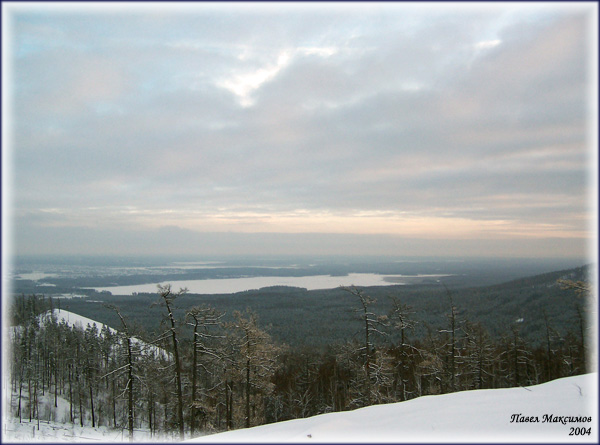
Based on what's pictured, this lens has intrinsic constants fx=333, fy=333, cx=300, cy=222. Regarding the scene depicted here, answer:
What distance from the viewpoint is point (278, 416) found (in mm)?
34844

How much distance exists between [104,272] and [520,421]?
573 feet

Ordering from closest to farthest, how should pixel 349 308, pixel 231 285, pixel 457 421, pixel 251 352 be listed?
pixel 457 421
pixel 251 352
pixel 349 308
pixel 231 285

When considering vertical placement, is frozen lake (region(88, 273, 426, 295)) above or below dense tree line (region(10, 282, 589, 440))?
below

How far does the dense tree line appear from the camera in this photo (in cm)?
1476

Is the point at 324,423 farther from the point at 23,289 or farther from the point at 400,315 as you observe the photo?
the point at 23,289

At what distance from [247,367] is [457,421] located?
12486mm

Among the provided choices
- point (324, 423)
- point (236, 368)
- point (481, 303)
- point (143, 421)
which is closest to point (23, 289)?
point (143, 421)

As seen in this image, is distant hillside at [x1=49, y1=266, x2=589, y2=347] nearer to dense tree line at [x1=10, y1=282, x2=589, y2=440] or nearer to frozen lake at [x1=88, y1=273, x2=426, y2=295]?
frozen lake at [x1=88, y1=273, x2=426, y2=295]

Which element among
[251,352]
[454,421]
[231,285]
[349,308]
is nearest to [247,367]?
[251,352]

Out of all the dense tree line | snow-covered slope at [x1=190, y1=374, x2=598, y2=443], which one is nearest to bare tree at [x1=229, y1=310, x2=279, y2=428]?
the dense tree line

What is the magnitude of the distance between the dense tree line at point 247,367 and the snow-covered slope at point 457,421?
16.1 ft

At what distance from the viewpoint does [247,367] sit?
1631 cm

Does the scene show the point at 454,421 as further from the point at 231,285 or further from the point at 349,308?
the point at 231,285

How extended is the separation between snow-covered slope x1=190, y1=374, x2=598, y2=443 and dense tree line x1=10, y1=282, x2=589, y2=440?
4.92 meters
